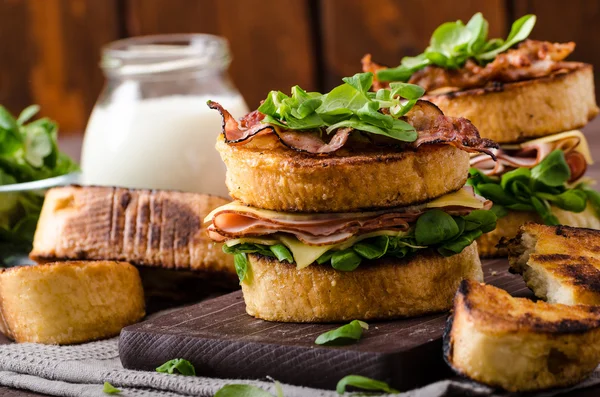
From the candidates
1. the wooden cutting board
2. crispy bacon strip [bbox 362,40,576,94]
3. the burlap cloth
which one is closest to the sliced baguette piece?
the burlap cloth

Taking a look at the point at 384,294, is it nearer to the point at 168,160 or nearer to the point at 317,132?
the point at 317,132

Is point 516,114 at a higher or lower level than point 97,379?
higher

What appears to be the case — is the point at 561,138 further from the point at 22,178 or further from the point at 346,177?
the point at 22,178

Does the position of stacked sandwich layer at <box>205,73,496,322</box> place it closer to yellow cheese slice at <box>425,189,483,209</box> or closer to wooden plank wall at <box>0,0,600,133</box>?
yellow cheese slice at <box>425,189,483,209</box>

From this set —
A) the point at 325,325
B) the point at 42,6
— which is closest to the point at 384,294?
the point at 325,325

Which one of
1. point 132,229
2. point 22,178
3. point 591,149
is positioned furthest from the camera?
point 591,149

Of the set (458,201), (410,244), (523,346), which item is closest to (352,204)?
(410,244)
